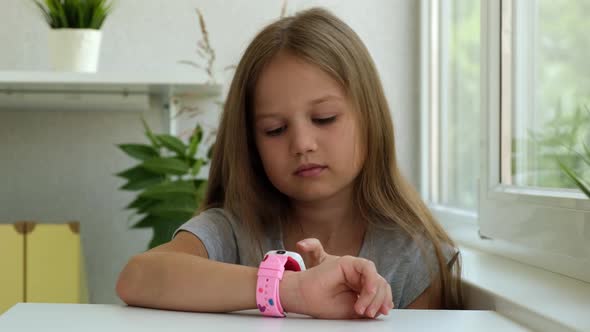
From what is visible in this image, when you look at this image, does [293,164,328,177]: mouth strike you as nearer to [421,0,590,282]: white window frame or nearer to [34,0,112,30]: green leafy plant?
[421,0,590,282]: white window frame

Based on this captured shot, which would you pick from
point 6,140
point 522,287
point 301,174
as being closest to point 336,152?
point 301,174

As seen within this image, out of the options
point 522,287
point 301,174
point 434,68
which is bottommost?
point 522,287

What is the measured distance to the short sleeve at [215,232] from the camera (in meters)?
1.01

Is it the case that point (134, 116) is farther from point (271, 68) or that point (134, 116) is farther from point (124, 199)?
point (271, 68)

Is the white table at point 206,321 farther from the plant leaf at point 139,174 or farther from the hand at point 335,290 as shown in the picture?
the plant leaf at point 139,174

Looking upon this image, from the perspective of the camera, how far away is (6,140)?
1856mm

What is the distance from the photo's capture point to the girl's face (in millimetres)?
998

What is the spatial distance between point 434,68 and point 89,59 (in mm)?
793

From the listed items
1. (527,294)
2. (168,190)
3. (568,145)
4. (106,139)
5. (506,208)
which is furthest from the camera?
(106,139)

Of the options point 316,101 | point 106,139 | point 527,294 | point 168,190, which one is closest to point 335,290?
point 527,294

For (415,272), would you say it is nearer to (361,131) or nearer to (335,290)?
(361,131)

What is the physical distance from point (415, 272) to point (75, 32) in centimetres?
97

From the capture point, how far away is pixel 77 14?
5.52 ft

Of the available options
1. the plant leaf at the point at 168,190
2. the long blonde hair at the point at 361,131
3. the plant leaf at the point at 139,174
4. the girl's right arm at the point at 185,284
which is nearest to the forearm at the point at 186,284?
the girl's right arm at the point at 185,284
